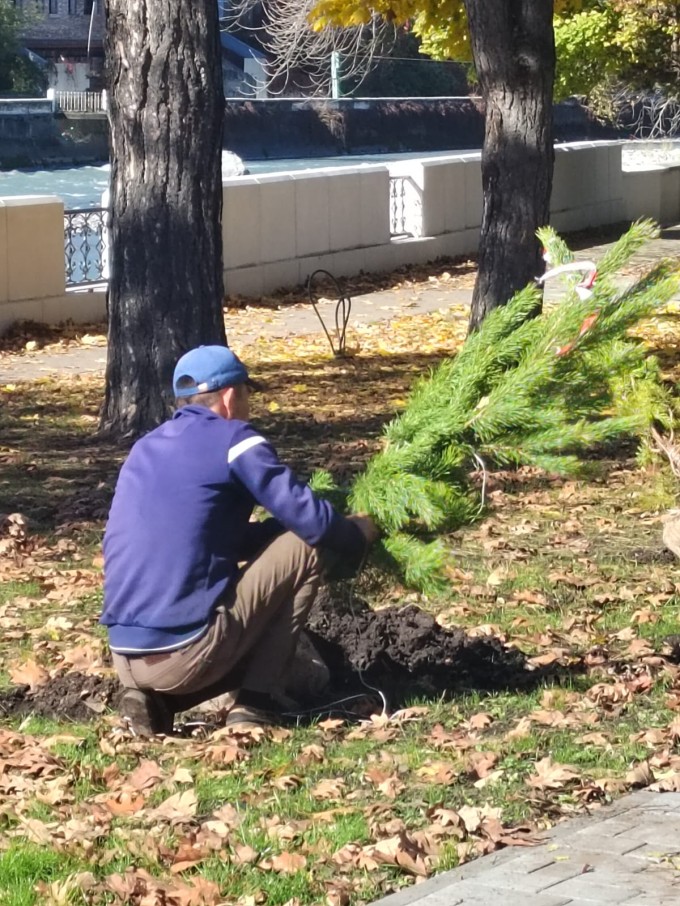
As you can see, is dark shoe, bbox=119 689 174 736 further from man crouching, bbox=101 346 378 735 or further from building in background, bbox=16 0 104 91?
building in background, bbox=16 0 104 91

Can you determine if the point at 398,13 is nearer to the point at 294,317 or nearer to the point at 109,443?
the point at 294,317

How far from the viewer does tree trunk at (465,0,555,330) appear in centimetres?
1266

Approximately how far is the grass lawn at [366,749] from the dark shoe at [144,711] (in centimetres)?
7

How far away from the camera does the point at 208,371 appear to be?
4.91m

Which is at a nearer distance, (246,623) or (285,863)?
(285,863)

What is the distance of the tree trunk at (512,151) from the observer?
12.7 m

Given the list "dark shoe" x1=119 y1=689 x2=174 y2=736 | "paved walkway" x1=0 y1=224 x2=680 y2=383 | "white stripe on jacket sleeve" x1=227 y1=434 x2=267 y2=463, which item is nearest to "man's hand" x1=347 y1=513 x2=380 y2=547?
"white stripe on jacket sleeve" x1=227 y1=434 x2=267 y2=463

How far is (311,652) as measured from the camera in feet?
18.5

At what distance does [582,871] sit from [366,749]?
128 centimetres

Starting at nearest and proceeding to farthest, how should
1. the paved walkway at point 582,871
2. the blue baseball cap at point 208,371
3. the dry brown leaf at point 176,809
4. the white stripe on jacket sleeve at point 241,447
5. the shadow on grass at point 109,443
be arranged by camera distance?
the paved walkway at point 582,871 → the dry brown leaf at point 176,809 → the white stripe on jacket sleeve at point 241,447 → the blue baseball cap at point 208,371 → the shadow on grass at point 109,443

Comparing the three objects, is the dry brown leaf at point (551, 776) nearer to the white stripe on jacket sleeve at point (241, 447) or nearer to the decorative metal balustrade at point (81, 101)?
the white stripe on jacket sleeve at point (241, 447)

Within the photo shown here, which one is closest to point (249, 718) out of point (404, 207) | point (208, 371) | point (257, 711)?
point (257, 711)

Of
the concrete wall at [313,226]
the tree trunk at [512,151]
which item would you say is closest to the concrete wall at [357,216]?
the concrete wall at [313,226]

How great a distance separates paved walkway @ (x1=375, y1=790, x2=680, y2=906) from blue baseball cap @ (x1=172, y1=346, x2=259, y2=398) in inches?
69.8
